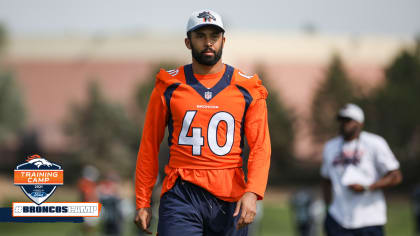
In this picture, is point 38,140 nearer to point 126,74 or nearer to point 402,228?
point 126,74

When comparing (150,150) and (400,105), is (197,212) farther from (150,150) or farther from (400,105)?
(400,105)

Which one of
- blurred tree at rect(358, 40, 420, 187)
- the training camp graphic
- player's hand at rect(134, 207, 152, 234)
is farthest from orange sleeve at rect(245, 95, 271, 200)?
blurred tree at rect(358, 40, 420, 187)

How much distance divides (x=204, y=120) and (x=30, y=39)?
77.9 meters

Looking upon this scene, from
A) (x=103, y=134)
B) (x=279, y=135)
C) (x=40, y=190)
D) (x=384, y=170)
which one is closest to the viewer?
(x=40, y=190)

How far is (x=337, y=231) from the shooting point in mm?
8930

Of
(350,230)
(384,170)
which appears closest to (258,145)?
(350,230)

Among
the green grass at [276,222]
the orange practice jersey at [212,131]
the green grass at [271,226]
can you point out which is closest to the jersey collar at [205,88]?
the orange practice jersey at [212,131]

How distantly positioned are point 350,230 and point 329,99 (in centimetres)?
5604

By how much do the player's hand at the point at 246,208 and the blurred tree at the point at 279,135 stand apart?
5561 cm

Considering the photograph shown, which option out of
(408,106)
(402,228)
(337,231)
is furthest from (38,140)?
(337,231)

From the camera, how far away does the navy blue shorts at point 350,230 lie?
875 cm

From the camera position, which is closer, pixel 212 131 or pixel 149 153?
pixel 212 131

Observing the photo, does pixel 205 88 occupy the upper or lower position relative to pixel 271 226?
upper

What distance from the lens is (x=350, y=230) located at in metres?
8.81
